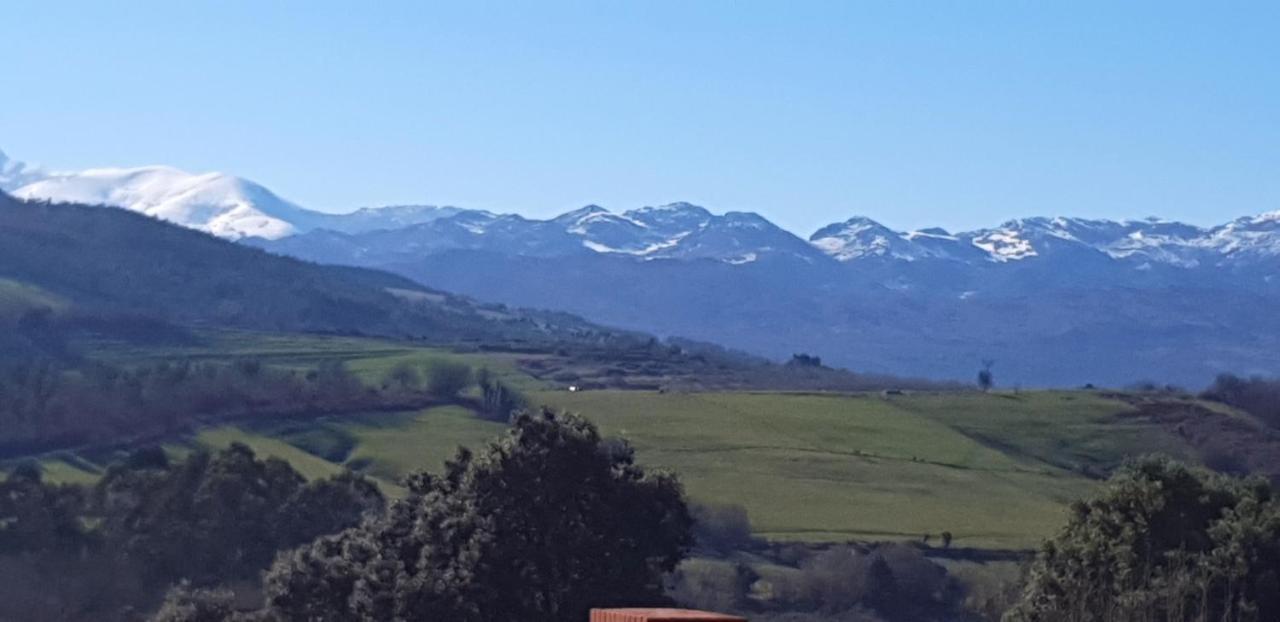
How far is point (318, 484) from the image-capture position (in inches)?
2112

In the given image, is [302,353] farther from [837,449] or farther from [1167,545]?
[1167,545]

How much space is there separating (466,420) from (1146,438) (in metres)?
30.2

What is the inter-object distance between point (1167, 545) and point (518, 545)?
9769mm

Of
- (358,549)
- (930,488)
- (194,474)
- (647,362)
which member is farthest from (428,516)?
Answer: (647,362)

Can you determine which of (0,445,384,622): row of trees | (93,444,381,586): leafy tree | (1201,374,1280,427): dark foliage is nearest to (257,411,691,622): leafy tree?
(0,445,384,622): row of trees

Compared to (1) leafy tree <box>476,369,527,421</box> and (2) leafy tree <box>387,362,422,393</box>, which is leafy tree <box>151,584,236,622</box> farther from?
(2) leafy tree <box>387,362,422,393</box>

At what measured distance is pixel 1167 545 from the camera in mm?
34812

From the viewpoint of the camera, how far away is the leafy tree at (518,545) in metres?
32.8

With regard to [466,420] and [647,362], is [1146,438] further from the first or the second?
[647,362]

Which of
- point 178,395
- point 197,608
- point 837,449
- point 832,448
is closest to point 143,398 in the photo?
point 178,395

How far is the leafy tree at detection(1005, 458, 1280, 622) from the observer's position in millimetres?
33188

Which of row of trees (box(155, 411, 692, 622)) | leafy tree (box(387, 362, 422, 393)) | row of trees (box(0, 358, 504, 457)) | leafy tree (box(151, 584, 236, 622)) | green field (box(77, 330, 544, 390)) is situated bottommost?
leafy tree (box(151, 584, 236, 622))

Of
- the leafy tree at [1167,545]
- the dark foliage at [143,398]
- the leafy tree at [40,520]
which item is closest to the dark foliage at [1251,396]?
the dark foliage at [143,398]

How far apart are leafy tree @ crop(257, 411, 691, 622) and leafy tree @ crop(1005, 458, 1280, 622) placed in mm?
5821
